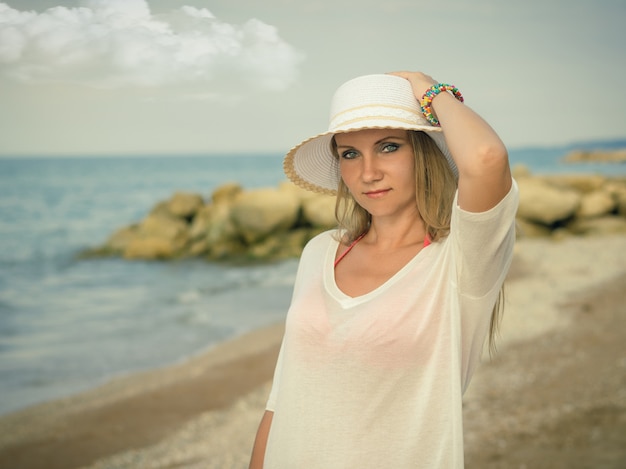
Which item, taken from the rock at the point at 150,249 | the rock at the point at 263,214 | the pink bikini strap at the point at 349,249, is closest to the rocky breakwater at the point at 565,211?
the rock at the point at 263,214

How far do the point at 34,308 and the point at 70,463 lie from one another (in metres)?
6.49

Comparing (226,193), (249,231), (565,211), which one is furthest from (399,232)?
(226,193)

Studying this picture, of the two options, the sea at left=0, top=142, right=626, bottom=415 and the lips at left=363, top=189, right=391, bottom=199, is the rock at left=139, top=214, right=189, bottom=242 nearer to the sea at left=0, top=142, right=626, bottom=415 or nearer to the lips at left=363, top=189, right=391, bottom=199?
the sea at left=0, top=142, right=626, bottom=415

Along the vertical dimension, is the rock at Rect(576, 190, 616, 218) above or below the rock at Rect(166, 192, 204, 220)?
above

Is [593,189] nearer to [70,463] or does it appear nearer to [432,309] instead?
[70,463]

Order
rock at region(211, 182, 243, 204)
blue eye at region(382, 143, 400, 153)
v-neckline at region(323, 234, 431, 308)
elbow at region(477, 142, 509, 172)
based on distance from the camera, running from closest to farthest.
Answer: elbow at region(477, 142, 509, 172), v-neckline at region(323, 234, 431, 308), blue eye at region(382, 143, 400, 153), rock at region(211, 182, 243, 204)

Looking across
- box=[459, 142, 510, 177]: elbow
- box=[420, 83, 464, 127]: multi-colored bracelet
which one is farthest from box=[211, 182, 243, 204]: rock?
box=[459, 142, 510, 177]: elbow

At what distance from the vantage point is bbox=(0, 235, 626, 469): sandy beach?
148 inches

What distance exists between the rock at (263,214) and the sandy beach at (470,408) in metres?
6.62

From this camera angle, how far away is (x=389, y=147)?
1.75 meters

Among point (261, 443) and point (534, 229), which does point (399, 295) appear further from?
point (534, 229)

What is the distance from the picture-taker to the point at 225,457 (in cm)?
414

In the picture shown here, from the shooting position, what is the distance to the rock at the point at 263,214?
13922mm

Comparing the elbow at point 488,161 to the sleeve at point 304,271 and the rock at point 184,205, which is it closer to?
the sleeve at point 304,271
